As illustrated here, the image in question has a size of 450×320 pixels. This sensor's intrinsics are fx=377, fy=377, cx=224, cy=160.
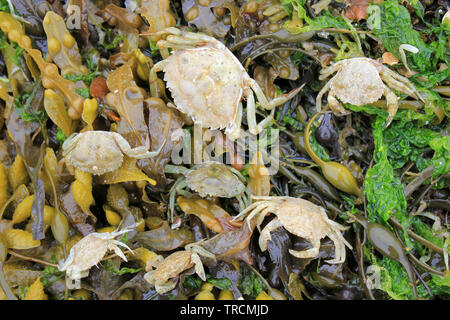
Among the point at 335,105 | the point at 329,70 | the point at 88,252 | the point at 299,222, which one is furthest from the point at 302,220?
the point at 88,252

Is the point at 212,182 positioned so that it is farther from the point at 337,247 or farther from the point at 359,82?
the point at 359,82

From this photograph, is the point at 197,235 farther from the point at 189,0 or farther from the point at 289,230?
the point at 189,0

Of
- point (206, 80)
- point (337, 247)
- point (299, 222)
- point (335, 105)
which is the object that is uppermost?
point (206, 80)

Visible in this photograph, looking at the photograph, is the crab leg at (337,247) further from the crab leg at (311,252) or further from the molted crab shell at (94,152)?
the molted crab shell at (94,152)

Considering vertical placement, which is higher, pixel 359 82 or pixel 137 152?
pixel 359 82

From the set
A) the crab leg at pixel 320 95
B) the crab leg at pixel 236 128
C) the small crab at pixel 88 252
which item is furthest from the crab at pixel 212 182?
the crab leg at pixel 320 95
